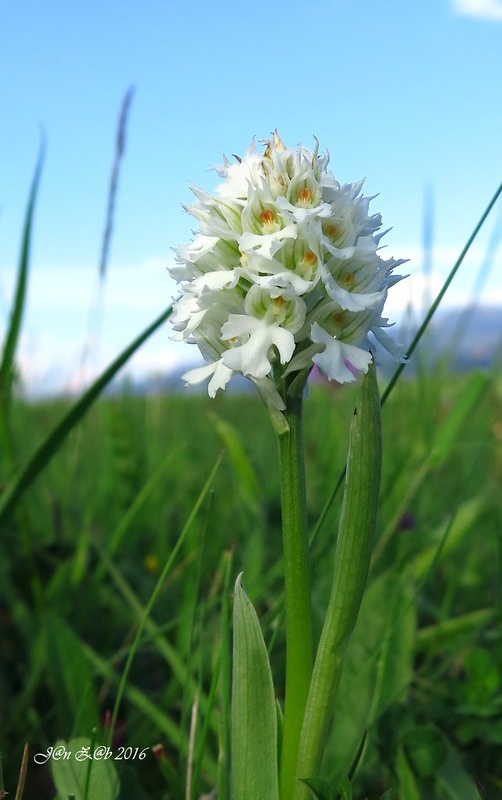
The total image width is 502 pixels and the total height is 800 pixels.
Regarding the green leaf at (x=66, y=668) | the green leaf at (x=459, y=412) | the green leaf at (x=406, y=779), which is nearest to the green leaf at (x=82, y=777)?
the green leaf at (x=66, y=668)

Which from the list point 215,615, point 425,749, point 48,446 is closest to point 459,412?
point 215,615

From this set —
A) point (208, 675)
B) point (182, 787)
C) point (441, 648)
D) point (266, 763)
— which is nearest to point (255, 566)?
point (208, 675)

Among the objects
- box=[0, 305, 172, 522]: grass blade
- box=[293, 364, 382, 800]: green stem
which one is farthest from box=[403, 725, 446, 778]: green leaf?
box=[0, 305, 172, 522]: grass blade

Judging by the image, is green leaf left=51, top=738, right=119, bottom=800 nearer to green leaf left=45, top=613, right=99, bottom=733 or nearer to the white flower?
green leaf left=45, top=613, right=99, bottom=733

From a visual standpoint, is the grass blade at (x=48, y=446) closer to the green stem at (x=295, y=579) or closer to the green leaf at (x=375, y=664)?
the green stem at (x=295, y=579)

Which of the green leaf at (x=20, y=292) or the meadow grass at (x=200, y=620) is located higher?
the green leaf at (x=20, y=292)

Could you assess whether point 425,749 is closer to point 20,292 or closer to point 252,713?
point 252,713

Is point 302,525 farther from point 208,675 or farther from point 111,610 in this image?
point 111,610
